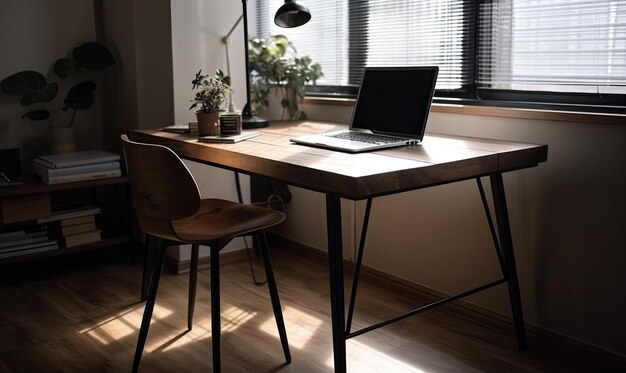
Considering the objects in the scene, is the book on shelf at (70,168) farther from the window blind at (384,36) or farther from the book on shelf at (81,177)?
the window blind at (384,36)

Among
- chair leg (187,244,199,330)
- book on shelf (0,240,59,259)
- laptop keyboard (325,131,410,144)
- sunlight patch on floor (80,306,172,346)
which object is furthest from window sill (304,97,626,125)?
book on shelf (0,240,59,259)

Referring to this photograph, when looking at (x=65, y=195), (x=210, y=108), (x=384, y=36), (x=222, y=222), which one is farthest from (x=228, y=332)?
(x=65, y=195)

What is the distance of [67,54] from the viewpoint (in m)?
3.66

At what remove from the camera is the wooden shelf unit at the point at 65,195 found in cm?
314

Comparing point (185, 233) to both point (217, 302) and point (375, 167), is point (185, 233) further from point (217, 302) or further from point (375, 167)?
point (375, 167)

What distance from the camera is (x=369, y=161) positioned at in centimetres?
199

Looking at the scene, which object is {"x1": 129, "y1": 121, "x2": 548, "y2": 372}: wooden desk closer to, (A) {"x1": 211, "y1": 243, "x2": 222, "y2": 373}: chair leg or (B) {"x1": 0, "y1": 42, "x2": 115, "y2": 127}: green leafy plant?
(A) {"x1": 211, "y1": 243, "x2": 222, "y2": 373}: chair leg

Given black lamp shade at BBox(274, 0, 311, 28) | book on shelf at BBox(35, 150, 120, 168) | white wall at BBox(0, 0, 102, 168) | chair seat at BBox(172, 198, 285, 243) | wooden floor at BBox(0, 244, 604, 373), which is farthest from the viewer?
white wall at BBox(0, 0, 102, 168)

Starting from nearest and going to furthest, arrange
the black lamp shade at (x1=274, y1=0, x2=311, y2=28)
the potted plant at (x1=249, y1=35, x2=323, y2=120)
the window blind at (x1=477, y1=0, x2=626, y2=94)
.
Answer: the window blind at (x1=477, y1=0, x2=626, y2=94)
the black lamp shade at (x1=274, y1=0, x2=311, y2=28)
the potted plant at (x1=249, y1=35, x2=323, y2=120)

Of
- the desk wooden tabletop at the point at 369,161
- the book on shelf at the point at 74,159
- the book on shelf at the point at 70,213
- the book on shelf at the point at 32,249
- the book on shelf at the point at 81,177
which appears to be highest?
the desk wooden tabletop at the point at 369,161

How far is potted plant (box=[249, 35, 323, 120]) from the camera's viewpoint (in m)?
3.38

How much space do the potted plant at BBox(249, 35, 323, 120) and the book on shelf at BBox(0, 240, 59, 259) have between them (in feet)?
3.87

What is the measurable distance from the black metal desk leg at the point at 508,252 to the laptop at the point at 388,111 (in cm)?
30

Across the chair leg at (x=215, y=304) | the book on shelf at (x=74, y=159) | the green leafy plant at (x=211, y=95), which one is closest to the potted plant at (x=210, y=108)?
the green leafy plant at (x=211, y=95)
